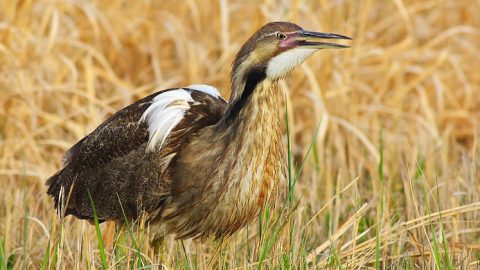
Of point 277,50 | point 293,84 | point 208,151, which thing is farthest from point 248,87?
point 293,84

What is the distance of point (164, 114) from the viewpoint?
4.34 metres

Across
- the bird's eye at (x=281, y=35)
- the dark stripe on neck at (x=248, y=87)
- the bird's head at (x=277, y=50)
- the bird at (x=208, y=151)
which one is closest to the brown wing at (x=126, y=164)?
the bird at (x=208, y=151)

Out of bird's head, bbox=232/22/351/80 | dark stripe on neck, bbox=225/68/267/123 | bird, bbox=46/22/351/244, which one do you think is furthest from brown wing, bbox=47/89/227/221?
bird's head, bbox=232/22/351/80

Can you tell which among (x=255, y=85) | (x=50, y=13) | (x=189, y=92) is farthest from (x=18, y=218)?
(x=50, y=13)

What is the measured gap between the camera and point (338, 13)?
280 inches

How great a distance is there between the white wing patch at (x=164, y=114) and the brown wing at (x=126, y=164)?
0.02 m

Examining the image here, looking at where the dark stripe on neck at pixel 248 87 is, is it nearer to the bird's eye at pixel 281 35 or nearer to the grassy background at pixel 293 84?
the bird's eye at pixel 281 35

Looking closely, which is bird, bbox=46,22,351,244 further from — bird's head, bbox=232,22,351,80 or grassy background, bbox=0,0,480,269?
grassy background, bbox=0,0,480,269

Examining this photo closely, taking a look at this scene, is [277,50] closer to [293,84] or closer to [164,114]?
[164,114]

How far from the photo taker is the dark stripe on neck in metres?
4.17

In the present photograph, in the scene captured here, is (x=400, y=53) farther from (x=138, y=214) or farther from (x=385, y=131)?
(x=138, y=214)

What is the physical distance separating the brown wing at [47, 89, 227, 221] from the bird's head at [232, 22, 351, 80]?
349 mm

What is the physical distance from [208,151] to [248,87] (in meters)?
0.32

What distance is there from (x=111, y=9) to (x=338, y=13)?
5.56ft
